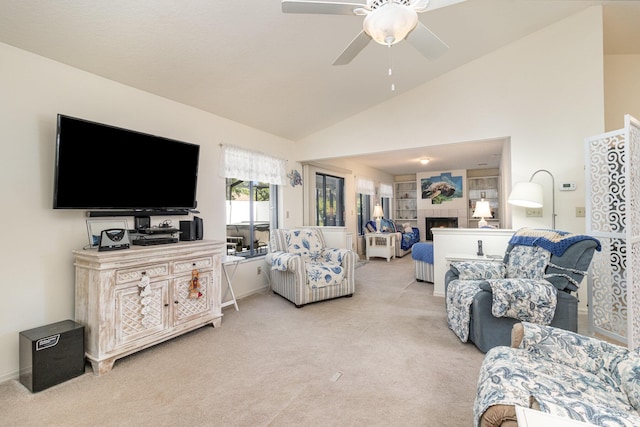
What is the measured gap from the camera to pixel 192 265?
2.77 m

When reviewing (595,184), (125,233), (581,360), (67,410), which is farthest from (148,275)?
(595,184)

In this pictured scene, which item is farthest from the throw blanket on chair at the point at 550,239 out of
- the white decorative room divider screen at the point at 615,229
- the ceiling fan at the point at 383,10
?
the ceiling fan at the point at 383,10

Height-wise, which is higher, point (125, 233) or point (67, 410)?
point (125, 233)

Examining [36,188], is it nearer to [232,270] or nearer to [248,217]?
[232,270]

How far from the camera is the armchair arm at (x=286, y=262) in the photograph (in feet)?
11.5

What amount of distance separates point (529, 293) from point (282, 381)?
190 centimetres

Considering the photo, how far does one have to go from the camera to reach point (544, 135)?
331 cm

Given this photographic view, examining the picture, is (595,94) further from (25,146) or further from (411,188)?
(411,188)

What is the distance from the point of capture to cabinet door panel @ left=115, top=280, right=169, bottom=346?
2230 mm

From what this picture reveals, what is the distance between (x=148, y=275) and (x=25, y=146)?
4.33 ft

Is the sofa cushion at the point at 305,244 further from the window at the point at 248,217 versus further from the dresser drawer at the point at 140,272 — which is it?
the dresser drawer at the point at 140,272

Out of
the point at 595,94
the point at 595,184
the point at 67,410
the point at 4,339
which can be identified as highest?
the point at 595,94

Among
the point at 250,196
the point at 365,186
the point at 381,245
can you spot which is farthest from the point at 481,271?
the point at 365,186

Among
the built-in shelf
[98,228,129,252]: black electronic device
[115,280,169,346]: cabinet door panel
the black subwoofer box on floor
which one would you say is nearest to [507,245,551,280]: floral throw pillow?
[115,280,169,346]: cabinet door panel
